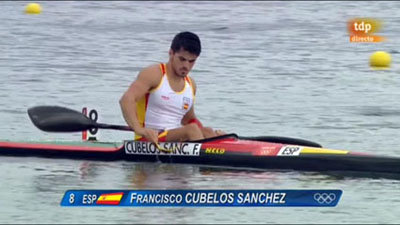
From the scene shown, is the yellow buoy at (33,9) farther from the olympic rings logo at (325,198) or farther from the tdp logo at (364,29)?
the olympic rings logo at (325,198)

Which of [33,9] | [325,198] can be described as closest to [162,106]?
[325,198]

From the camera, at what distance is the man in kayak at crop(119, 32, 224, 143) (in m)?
13.4

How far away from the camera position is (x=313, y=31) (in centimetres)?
3094

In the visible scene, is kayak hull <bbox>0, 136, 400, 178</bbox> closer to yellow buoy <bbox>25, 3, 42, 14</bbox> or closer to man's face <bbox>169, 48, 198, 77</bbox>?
man's face <bbox>169, 48, 198, 77</bbox>

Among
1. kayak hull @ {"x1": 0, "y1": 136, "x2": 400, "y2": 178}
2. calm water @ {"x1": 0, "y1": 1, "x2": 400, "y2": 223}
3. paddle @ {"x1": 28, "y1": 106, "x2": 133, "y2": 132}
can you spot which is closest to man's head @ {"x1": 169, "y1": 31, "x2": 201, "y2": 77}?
kayak hull @ {"x1": 0, "y1": 136, "x2": 400, "y2": 178}

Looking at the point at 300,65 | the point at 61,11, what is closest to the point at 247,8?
the point at 61,11

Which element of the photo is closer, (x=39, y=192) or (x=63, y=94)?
(x=39, y=192)

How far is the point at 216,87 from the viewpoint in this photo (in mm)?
21156

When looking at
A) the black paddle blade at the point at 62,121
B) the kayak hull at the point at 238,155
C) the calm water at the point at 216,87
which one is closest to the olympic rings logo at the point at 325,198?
the calm water at the point at 216,87

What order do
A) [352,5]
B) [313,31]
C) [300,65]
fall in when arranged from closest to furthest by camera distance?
[300,65] < [313,31] < [352,5]

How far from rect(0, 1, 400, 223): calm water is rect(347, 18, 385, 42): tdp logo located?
0.32 metres

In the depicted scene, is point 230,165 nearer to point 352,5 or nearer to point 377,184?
point 377,184

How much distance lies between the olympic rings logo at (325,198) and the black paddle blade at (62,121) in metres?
3.07

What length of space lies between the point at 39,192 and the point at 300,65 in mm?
12808
